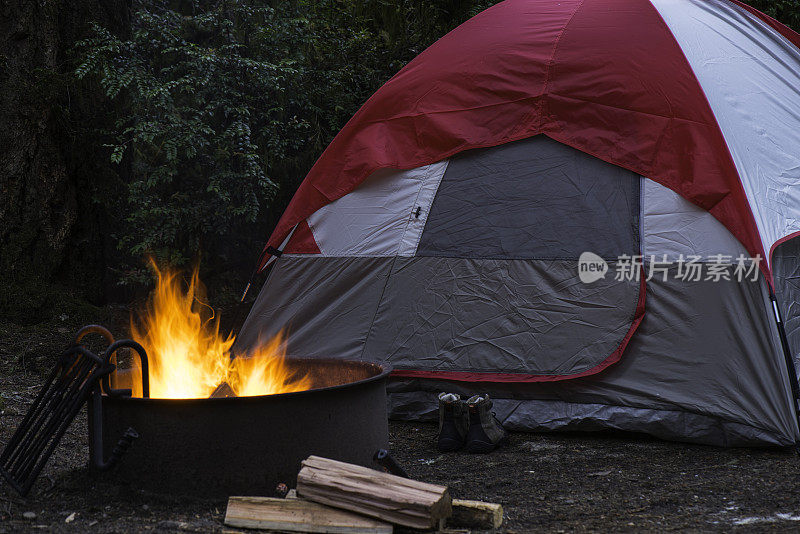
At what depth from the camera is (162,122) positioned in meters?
6.32

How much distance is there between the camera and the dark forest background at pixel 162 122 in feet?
19.4

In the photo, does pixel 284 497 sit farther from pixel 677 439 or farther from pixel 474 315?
pixel 677 439

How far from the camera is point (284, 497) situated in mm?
2963

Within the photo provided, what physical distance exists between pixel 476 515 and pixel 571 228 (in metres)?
2.10

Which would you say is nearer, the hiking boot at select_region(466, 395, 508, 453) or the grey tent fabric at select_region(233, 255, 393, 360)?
the hiking boot at select_region(466, 395, 508, 453)

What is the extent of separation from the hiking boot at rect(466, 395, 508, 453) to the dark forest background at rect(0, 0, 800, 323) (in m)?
3.19

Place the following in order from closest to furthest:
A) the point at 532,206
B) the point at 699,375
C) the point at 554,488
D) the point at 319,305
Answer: the point at 554,488 → the point at 699,375 → the point at 532,206 → the point at 319,305

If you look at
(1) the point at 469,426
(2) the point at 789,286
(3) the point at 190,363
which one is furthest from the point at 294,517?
(2) the point at 789,286

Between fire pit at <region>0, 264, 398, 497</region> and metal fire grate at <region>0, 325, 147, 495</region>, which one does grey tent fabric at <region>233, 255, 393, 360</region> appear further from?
metal fire grate at <region>0, 325, 147, 495</region>

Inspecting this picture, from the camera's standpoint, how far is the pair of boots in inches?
158

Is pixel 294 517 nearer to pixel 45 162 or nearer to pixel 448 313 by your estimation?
pixel 448 313

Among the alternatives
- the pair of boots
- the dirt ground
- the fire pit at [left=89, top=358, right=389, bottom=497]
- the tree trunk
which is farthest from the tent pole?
the tree trunk

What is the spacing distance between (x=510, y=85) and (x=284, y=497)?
2822mm

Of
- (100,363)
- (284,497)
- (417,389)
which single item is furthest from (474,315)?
(100,363)
